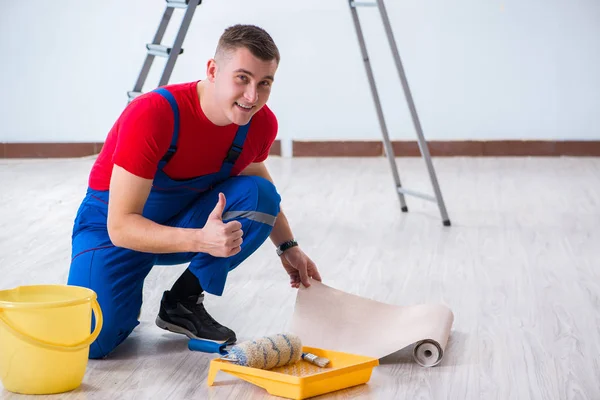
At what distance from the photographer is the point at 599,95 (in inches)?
257

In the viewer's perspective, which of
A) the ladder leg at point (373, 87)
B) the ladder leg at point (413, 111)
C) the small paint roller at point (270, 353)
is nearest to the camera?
the small paint roller at point (270, 353)

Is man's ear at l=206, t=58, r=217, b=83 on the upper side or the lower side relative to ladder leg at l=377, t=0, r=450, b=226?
upper

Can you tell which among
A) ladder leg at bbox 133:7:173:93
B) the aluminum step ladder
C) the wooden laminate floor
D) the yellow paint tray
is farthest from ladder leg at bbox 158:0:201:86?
the yellow paint tray

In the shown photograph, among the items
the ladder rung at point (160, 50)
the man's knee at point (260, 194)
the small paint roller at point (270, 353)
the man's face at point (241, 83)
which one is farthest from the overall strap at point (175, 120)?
the ladder rung at point (160, 50)

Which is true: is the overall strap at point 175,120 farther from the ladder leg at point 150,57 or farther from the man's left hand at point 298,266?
the ladder leg at point 150,57

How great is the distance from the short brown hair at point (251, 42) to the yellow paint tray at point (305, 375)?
29.6 inches

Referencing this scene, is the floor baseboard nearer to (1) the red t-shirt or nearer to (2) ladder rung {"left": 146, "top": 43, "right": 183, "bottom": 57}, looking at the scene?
(2) ladder rung {"left": 146, "top": 43, "right": 183, "bottom": 57}

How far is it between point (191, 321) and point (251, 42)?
83 cm

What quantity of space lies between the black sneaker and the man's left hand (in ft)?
0.80

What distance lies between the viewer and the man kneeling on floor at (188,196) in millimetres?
2076

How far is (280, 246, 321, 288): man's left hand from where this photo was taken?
2459mm

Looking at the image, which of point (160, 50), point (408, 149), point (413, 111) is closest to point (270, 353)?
point (160, 50)

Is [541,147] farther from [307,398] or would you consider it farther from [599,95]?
[307,398]

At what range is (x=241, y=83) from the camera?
2145 mm
